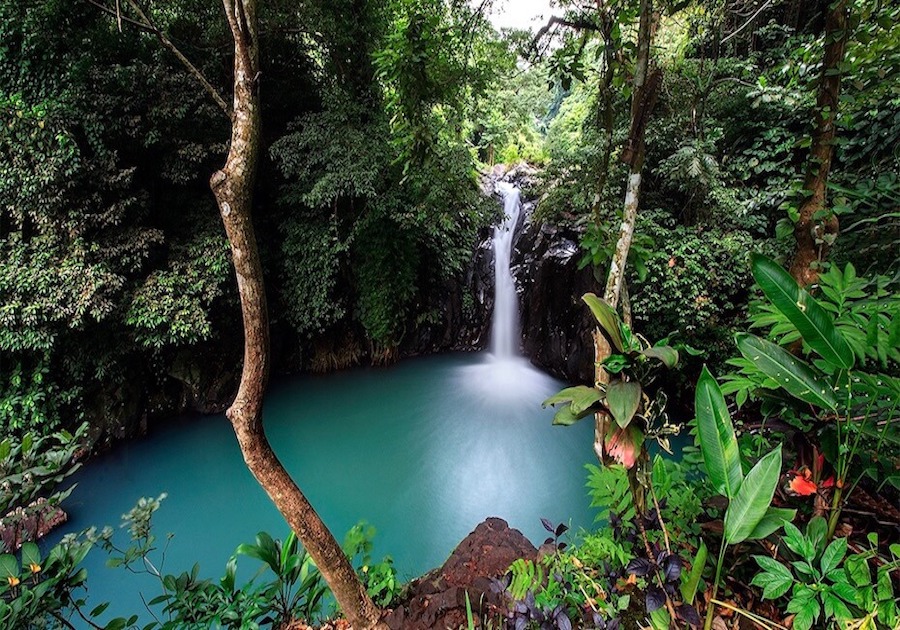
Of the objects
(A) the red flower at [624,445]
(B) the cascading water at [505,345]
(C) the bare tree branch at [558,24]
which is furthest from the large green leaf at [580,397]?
(B) the cascading water at [505,345]

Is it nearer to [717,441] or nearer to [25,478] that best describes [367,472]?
[25,478]

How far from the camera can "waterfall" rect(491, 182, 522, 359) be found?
288 inches

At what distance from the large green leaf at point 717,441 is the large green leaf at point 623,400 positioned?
0.15m

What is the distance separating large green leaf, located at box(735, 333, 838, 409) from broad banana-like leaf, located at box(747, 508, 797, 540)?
31cm

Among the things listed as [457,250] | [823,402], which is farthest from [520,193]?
[823,402]

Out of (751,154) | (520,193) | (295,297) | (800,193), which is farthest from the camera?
(520,193)

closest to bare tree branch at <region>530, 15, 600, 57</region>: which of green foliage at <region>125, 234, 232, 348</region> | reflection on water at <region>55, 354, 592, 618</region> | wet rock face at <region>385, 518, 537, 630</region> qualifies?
wet rock face at <region>385, 518, 537, 630</region>

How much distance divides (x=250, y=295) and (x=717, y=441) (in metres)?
1.69

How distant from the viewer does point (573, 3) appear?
2633mm

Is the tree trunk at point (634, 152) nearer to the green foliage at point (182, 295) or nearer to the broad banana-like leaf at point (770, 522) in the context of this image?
the broad banana-like leaf at point (770, 522)

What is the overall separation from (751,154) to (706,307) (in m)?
2.00

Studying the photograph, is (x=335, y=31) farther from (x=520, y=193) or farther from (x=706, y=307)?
(x=706, y=307)

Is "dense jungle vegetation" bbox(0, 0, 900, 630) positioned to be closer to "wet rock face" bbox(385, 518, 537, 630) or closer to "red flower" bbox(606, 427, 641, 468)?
"red flower" bbox(606, 427, 641, 468)

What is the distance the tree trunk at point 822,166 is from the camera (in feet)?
5.47
